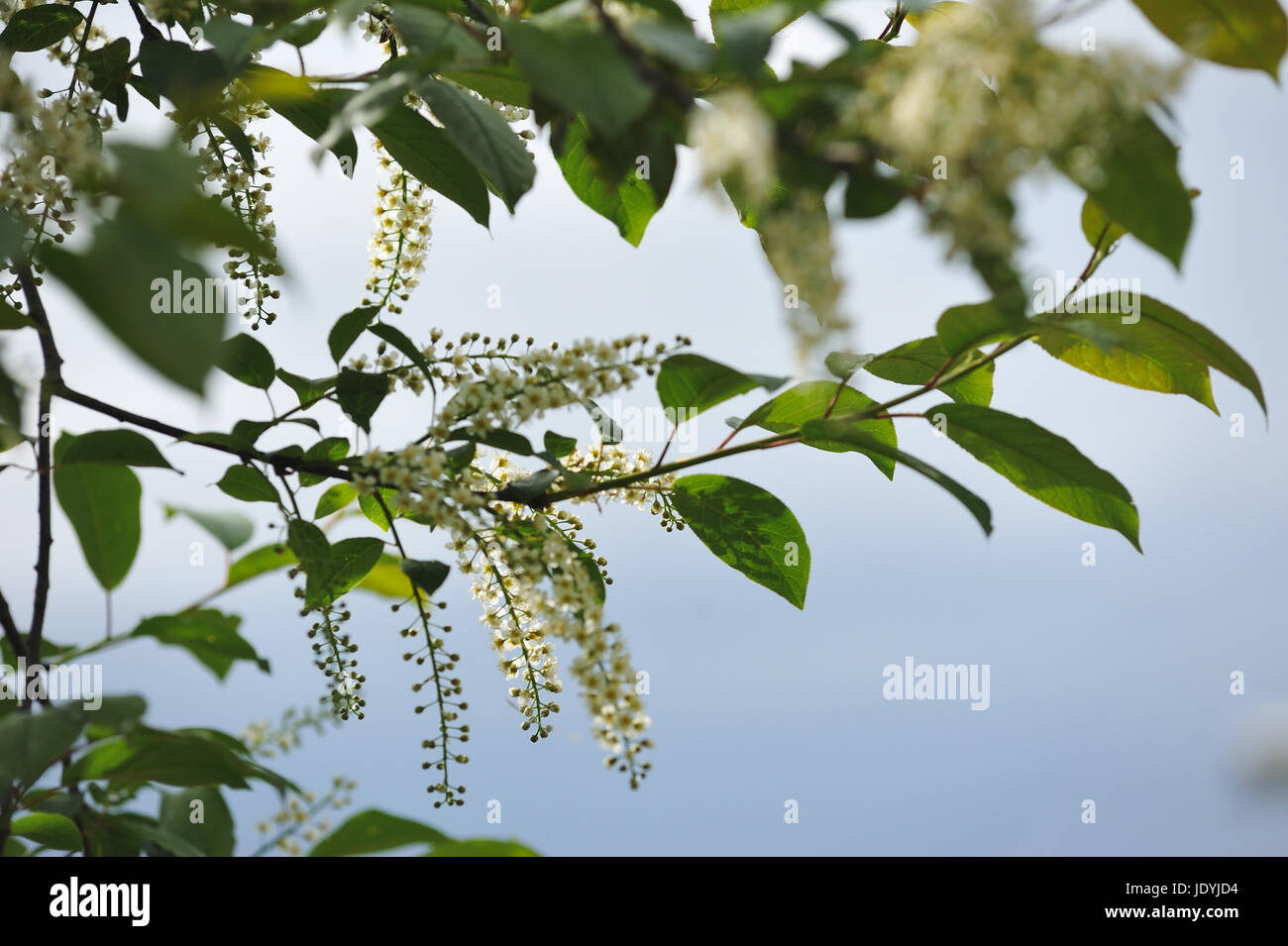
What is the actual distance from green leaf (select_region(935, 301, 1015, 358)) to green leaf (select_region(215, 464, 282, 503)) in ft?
2.06

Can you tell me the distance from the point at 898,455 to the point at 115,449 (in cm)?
68

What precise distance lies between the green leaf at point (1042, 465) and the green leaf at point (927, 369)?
50 millimetres

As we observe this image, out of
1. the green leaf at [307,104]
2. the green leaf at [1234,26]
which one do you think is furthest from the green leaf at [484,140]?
the green leaf at [1234,26]

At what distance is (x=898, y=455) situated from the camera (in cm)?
82

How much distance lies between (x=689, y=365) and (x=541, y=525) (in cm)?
19

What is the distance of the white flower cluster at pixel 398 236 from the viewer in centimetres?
118

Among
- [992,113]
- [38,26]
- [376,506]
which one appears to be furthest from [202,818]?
[992,113]

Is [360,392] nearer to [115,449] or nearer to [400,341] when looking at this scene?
[400,341]

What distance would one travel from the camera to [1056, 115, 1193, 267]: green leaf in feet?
1.80

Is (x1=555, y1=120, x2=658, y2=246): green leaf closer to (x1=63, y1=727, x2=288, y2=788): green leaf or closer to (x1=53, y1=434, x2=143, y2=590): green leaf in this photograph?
(x1=53, y1=434, x2=143, y2=590): green leaf

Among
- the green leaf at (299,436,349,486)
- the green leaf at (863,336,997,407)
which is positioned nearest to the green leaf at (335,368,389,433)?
the green leaf at (299,436,349,486)

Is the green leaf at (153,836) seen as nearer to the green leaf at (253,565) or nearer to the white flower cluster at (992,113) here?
the green leaf at (253,565)

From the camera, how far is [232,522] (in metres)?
1.01
